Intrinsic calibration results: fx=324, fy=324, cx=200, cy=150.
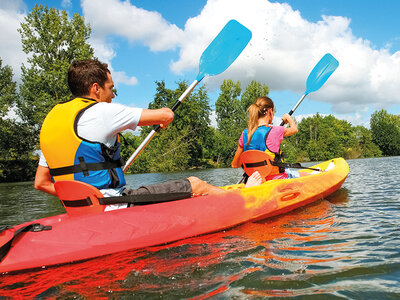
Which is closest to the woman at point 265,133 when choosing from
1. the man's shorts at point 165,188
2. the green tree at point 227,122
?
the man's shorts at point 165,188

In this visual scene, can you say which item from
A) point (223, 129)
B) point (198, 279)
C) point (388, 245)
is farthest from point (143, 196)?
point (223, 129)

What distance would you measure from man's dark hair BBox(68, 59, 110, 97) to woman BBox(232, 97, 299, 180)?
213 cm

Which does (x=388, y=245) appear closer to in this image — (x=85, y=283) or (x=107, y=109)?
(x=85, y=283)

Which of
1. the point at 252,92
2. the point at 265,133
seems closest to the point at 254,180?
the point at 265,133

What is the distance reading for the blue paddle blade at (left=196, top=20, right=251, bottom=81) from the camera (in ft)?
14.9

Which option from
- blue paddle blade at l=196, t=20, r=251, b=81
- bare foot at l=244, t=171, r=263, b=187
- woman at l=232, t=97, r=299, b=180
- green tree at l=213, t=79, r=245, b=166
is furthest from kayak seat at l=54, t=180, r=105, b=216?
green tree at l=213, t=79, r=245, b=166

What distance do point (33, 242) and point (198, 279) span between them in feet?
4.07

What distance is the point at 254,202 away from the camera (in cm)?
328

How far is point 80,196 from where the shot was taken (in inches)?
97.4

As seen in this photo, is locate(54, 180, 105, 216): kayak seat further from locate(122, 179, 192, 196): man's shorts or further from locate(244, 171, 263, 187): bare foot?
locate(244, 171, 263, 187): bare foot

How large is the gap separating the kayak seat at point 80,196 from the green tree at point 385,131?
172 feet

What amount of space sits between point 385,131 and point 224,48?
167 feet

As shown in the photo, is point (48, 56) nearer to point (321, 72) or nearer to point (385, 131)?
point (321, 72)

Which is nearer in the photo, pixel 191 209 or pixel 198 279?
pixel 198 279
